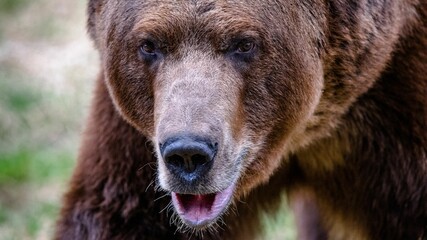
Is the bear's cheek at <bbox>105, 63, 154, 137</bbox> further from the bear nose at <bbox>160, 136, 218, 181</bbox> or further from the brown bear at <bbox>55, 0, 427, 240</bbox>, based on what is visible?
the bear nose at <bbox>160, 136, 218, 181</bbox>

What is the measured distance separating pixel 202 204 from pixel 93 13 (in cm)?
120

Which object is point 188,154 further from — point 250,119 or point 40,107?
point 40,107

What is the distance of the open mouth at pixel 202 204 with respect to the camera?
5258 millimetres

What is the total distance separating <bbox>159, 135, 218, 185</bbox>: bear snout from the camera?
4820 millimetres

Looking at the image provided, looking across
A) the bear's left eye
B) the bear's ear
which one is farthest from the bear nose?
the bear's ear

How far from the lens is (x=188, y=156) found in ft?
16.0

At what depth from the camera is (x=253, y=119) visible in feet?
17.3

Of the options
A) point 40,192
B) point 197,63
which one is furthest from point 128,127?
point 40,192

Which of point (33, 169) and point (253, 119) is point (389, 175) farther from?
point (33, 169)

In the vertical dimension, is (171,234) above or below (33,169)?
above

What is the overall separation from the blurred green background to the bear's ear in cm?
175

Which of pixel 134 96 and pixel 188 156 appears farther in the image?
pixel 134 96

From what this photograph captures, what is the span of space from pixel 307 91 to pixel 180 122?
2.67 feet

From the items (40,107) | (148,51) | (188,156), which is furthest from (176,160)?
(40,107)
